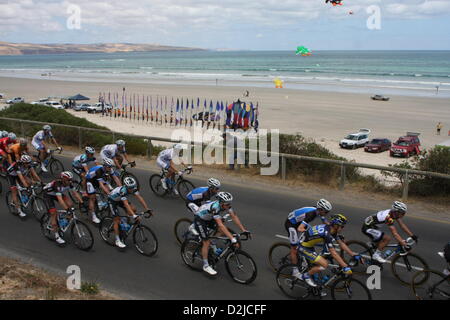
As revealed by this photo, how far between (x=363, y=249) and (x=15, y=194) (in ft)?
29.4

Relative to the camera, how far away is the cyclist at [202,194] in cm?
912

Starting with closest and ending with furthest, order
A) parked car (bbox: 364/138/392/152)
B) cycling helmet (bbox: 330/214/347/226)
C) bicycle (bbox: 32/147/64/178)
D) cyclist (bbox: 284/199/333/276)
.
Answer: cycling helmet (bbox: 330/214/347/226)
cyclist (bbox: 284/199/333/276)
bicycle (bbox: 32/147/64/178)
parked car (bbox: 364/138/392/152)

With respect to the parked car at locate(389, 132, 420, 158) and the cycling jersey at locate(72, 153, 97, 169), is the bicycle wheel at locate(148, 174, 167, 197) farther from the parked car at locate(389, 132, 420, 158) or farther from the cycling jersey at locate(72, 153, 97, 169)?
the parked car at locate(389, 132, 420, 158)

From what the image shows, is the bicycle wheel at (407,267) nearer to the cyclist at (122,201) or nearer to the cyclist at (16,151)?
the cyclist at (122,201)

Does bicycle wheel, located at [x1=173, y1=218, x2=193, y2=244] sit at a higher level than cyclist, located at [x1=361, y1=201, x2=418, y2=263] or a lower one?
lower

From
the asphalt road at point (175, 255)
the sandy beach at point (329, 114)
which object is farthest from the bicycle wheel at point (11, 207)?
the sandy beach at point (329, 114)

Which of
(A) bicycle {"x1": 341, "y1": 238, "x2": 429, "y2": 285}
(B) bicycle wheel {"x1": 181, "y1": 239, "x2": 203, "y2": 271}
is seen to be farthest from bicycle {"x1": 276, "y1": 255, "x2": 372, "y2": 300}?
(B) bicycle wheel {"x1": 181, "y1": 239, "x2": 203, "y2": 271}

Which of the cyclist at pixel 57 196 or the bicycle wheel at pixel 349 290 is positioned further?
the cyclist at pixel 57 196

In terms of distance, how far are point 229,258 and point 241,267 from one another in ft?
0.95

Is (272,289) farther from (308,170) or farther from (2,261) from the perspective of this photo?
(308,170)

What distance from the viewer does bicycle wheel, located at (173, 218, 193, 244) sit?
10.2 meters

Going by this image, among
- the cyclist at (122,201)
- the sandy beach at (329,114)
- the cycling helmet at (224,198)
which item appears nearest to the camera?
the cycling helmet at (224,198)

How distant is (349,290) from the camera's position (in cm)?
755

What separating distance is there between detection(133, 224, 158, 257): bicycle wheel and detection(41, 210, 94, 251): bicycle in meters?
1.01
